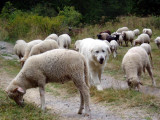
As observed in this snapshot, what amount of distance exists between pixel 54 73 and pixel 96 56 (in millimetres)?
2060

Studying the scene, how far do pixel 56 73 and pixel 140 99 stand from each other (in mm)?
2247

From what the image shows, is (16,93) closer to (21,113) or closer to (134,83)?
(21,113)

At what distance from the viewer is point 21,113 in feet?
17.2

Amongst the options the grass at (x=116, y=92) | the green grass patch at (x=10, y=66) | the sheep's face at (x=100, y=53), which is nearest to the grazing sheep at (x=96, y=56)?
the sheep's face at (x=100, y=53)

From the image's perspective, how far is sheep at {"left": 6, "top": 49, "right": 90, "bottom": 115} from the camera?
5.56m

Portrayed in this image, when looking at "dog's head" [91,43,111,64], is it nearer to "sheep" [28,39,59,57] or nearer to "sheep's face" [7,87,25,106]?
Result: "sheep's face" [7,87,25,106]

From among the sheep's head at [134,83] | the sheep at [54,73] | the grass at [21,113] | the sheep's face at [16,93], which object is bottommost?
the sheep's head at [134,83]

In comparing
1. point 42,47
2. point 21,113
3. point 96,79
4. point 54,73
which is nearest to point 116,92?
point 96,79

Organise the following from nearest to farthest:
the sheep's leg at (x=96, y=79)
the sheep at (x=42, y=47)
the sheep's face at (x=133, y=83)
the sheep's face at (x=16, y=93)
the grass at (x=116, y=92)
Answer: the sheep's face at (x=16, y=93) < the grass at (x=116, y=92) < the sheep's face at (x=133, y=83) < the sheep's leg at (x=96, y=79) < the sheep at (x=42, y=47)

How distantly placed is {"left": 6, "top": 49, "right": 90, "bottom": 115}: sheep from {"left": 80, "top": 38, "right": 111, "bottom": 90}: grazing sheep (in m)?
1.64

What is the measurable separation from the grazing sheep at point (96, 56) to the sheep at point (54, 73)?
1.64m

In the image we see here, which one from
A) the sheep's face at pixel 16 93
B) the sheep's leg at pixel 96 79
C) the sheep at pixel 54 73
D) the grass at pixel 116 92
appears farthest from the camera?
the sheep's leg at pixel 96 79

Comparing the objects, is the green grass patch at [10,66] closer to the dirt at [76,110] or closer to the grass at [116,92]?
the grass at [116,92]

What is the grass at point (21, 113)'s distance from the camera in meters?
5.05
